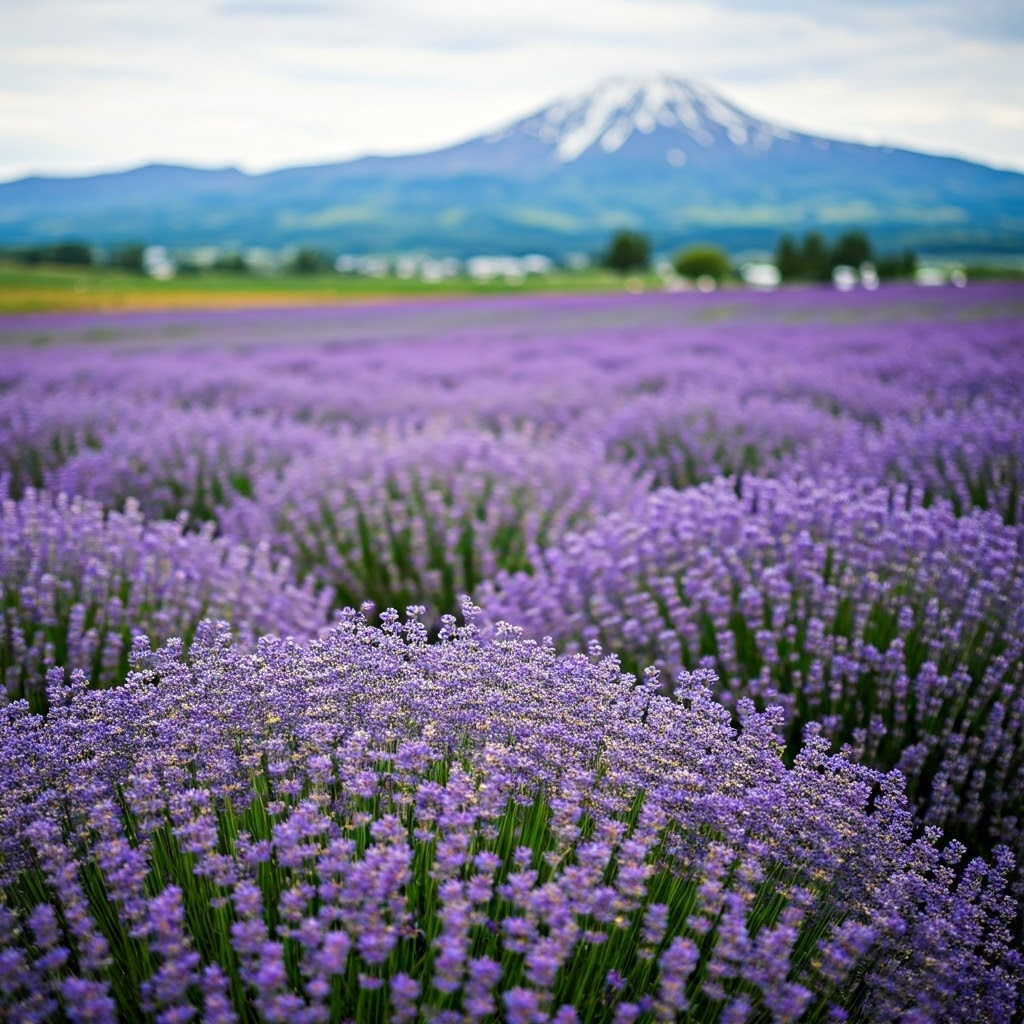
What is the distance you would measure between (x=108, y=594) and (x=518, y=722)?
2237 millimetres

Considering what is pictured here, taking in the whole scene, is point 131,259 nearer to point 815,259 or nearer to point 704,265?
point 704,265

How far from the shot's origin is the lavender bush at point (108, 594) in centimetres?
316

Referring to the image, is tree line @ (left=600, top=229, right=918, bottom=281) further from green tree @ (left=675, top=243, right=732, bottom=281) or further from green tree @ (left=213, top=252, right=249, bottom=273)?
green tree @ (left=213, top=252, right=249, bottom=273)

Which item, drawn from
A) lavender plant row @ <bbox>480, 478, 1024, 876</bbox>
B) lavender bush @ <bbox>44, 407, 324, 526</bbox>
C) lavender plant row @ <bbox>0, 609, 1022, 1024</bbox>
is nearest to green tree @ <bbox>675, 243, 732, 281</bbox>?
lavender bush @ <bbox>44, 407, 324, 526</bbox>

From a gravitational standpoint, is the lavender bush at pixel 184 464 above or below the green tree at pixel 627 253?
below

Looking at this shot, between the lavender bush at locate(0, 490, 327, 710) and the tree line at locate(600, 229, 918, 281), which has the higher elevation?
the tree line at locate(600, 229, 918, 281)

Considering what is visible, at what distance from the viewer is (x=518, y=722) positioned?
1.92 metres

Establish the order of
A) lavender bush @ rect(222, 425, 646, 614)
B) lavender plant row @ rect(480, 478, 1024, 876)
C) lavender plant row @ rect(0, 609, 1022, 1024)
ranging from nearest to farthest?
lavender plant row @ rect(0, 609, 1022, 1024)
lavender plant row @ rect(480, 478, 1024, 876)
lavender bush @ rect(222, 425, 646, 614)

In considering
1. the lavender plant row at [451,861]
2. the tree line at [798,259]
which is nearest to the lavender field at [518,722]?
the lavender plant row at [451,861]

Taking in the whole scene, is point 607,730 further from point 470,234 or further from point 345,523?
point 470,234

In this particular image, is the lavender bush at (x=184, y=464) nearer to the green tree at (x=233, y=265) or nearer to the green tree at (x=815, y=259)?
the green tree at (x=233, y=265)

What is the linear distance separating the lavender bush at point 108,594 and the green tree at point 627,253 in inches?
2640

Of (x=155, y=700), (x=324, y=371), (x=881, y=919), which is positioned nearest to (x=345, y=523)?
(x=155, y=700)

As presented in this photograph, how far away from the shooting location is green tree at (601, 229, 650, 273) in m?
68.1
